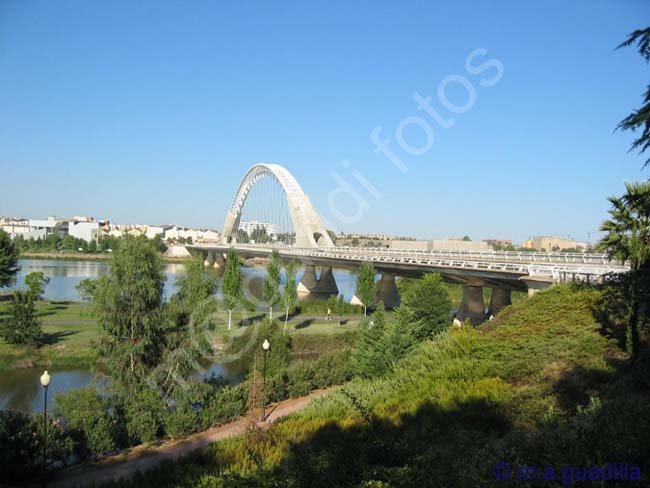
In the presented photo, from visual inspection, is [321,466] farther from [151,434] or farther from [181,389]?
[181,389]

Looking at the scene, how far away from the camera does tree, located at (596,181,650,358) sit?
10859mm

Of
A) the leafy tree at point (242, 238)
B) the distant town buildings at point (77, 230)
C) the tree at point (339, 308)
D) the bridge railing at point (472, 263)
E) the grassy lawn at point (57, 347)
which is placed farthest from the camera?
the distant town buildings at point (77, 230)

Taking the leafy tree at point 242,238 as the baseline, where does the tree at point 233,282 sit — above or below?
below

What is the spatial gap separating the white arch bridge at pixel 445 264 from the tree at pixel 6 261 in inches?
922

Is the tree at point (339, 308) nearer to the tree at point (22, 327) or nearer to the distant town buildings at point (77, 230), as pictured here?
the tree at point (22, 327)

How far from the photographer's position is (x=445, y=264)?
28594 millimetres

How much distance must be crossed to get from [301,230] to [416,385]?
1776 inches

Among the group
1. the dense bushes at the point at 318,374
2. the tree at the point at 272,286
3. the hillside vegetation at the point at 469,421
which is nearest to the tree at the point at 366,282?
the tree at the point at 272,286

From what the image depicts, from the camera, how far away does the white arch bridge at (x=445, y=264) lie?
70.2ft

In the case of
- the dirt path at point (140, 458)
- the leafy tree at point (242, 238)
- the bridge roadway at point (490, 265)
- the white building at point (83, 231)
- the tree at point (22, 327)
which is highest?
the white building at point (83, 231)

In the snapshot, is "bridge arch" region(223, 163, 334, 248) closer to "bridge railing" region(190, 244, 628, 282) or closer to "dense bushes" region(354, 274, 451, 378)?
"bridge railing" region(190, 244, 628, 282)

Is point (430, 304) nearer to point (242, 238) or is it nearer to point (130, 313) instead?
point (130, 313)

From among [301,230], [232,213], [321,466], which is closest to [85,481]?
[321,466]

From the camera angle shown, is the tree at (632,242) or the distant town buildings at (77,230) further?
the distant town buildings at (77,230)
